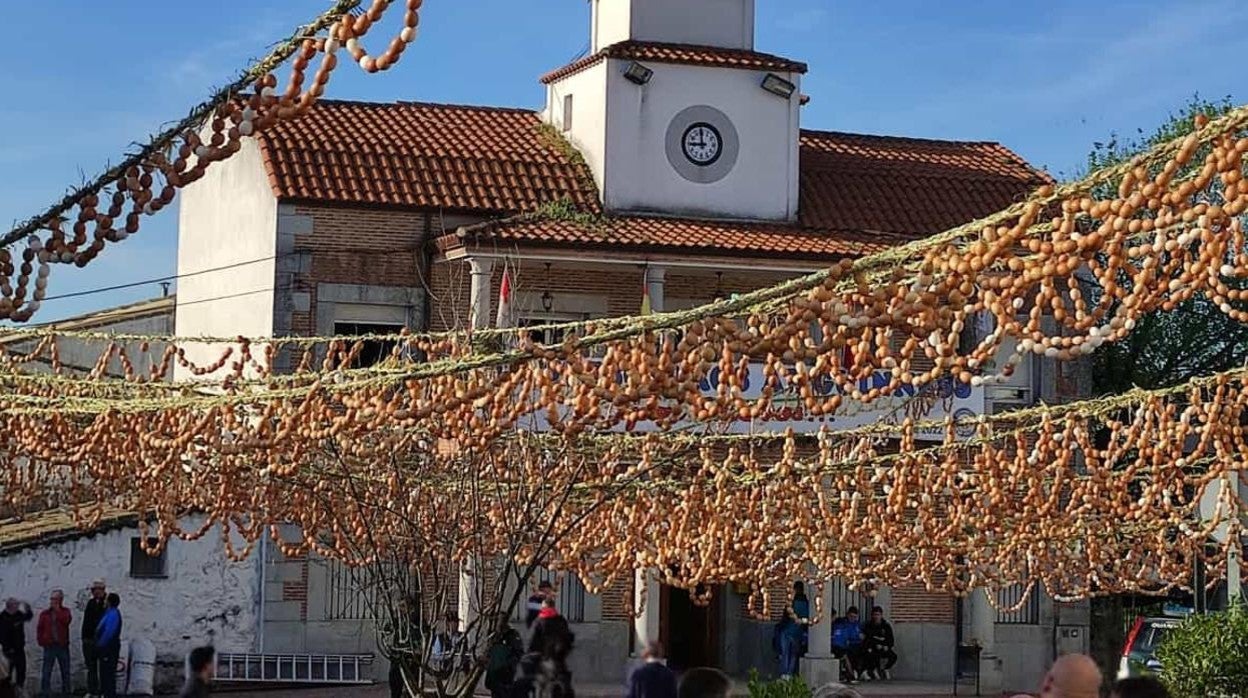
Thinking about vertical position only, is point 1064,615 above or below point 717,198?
below

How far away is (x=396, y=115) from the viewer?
30.3 m

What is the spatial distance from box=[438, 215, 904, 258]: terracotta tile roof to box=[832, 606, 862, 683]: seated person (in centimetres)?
522

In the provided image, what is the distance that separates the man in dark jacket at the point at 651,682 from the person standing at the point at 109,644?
12883mm

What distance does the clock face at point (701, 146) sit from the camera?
2941 cm

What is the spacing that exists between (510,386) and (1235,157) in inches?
177

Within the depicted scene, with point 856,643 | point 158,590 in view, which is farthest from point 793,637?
point 158,590

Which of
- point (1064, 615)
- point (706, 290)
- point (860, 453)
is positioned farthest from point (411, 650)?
point (1064, 615)

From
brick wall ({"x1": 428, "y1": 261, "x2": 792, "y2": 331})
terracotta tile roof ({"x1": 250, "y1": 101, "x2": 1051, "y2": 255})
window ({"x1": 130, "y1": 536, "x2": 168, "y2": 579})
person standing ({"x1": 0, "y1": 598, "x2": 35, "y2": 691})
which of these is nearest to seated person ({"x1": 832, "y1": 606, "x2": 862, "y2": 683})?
brick wall ({"x1": 428, "y1": 261, "x2": 792, "y2": 331})

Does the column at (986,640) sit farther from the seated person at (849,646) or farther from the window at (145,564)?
the window at (145,564)

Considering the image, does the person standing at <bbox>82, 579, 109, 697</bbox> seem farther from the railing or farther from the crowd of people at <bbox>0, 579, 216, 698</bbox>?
the railing

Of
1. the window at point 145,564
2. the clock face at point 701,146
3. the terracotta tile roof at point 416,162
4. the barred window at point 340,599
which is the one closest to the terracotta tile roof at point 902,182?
the clock face at point 701,146

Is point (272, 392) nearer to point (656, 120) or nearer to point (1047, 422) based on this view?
point (1047, 422)

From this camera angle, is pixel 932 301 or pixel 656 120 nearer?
pixel 932 301

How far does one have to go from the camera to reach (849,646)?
A: 29484mm
